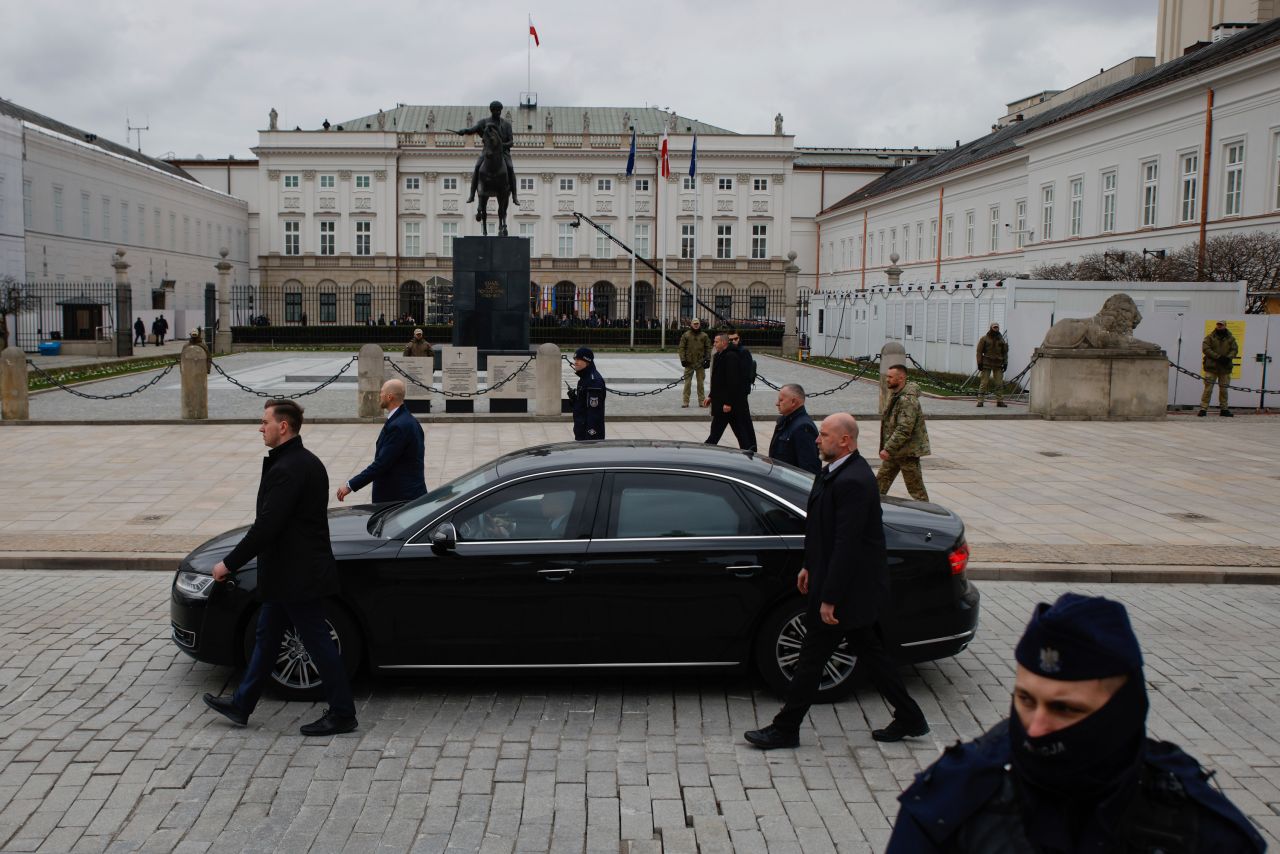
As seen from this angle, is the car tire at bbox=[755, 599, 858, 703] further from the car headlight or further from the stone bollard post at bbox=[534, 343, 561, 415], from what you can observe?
the stone bollard post at bbox=[534, 343, 561, 415]

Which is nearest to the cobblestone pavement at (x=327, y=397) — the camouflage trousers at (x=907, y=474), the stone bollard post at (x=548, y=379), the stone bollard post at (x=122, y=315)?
the stone bollard post at (x=548, y=379)

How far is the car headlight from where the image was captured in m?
6.69

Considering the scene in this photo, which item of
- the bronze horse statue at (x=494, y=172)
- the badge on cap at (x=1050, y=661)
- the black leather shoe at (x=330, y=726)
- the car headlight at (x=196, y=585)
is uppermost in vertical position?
the bronze horse statue at (x=494, y=172)

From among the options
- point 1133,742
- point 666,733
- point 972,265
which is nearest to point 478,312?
point 666,733

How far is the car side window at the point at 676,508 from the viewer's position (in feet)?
22.0

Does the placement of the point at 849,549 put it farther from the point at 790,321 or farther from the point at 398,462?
the point at 790,321

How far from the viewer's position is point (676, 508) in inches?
266

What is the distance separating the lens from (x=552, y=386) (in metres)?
21.5

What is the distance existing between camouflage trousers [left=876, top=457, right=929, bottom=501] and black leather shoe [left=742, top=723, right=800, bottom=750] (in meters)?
5.59

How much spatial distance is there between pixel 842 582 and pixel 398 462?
13.3 feet

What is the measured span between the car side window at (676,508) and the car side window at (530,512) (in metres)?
0.22

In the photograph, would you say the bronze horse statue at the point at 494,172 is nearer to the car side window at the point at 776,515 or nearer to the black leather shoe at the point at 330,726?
the car side window at the point at 776,515

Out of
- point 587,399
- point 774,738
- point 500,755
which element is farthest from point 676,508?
point 587,399

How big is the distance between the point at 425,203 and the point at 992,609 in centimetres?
8088
